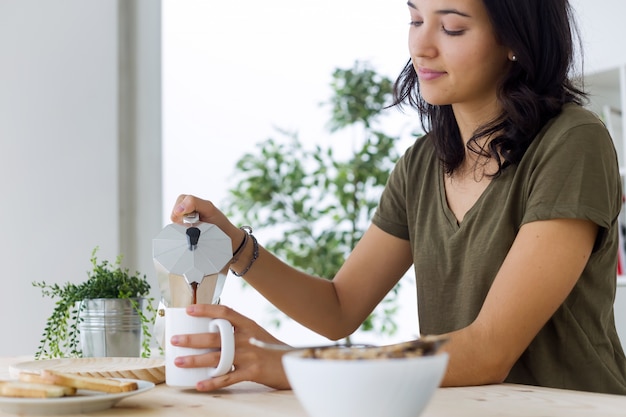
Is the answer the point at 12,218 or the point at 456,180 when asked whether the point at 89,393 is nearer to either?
the point at 456,180

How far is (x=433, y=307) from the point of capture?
5.21 feet

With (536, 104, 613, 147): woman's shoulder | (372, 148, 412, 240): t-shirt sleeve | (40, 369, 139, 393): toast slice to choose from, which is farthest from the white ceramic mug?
(372, 148, 412, 240): t-shirt sleeve

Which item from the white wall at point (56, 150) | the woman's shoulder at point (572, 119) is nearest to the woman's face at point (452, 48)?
the woman's shoulder at point (572, 119)

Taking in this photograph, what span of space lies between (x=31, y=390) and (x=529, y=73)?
1008mm

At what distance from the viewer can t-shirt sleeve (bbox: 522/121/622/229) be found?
1.24 m

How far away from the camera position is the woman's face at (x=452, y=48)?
1412mm

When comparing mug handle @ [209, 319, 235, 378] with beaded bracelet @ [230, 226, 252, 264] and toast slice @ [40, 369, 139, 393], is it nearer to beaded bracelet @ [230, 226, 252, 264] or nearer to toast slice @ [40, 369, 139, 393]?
toast slice @ [40, 369, 139, 393]

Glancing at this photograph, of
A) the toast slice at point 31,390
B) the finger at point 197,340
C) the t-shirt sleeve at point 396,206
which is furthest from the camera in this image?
the t-shirt sleeve at point 396,206

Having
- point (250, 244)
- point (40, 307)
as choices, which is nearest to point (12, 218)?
point (40, 307)

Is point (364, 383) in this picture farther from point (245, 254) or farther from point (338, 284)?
point (338, 284)

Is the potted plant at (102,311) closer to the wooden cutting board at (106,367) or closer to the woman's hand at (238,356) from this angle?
the wooden cutting board at (106,367)

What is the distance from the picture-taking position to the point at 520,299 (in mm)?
1172

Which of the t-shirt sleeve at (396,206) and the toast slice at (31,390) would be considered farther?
the t-shirt sleeve at (396,206)

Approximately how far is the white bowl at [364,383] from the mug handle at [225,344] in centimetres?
27
